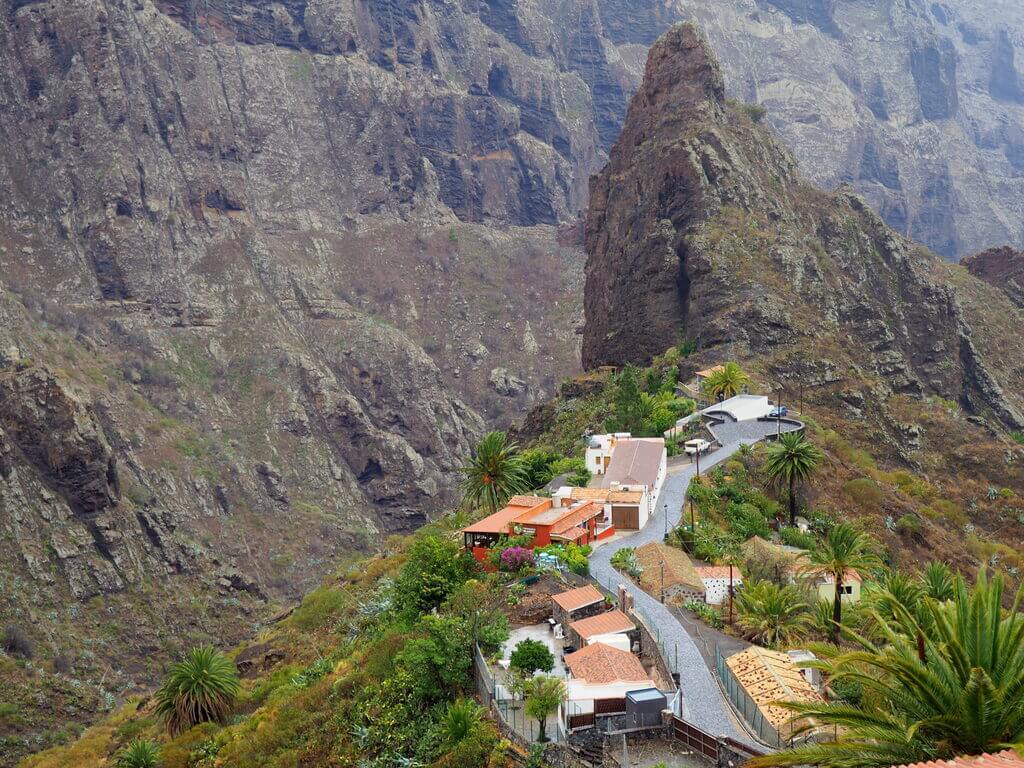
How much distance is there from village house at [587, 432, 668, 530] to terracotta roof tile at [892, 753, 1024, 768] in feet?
122

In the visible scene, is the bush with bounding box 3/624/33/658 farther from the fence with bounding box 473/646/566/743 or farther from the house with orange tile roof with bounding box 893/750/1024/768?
the house with orange tile roof with bounding box 893/750/1024/768

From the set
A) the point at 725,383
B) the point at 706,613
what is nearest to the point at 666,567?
the point at 706,613

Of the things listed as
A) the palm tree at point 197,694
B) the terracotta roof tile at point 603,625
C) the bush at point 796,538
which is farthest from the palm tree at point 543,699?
the bush at point 796,538

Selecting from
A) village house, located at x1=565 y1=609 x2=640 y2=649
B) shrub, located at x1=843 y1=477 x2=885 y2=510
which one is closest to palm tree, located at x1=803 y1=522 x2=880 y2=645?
village house, located at x1=565 y1=609 x2=640 y2=649

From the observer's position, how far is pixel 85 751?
223 ft

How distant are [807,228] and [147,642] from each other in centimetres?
7826

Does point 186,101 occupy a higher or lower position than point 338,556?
higher

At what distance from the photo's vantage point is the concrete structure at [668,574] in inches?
1676

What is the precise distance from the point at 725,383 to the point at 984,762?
67836 millimetres

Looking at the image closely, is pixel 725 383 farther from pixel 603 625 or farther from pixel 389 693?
pixel 389 693

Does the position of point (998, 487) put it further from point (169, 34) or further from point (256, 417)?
point (169, 34)

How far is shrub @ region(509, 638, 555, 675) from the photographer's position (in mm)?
33531

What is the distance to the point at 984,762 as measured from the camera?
15.9 meters

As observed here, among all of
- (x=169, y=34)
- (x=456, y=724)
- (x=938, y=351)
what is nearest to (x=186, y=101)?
(x=169, y=34)
